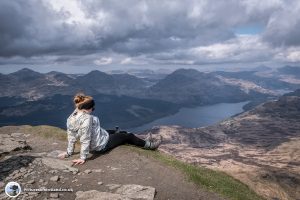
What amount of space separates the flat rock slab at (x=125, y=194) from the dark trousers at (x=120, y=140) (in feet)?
19.6

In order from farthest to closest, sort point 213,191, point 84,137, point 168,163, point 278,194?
point 278,194
point 168,163
point 84,137
point 213,191

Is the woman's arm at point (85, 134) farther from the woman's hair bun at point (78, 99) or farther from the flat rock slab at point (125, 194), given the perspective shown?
the flat rock slab at point (125, 194)

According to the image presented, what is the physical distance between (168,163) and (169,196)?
5650 millimetres

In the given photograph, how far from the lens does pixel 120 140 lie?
80.4 ft

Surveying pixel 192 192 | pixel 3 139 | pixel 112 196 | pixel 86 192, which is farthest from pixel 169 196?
pixel 3 139

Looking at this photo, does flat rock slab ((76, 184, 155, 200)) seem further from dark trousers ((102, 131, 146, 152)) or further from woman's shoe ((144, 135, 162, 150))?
woman's shoe ((144, 135, 162, 150))

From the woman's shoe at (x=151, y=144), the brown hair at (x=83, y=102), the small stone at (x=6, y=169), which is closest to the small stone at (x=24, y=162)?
the small stone at (x=6, y=169)

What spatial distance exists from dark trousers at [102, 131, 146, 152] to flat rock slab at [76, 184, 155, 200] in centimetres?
598

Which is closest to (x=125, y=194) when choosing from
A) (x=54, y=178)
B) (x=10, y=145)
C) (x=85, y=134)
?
(x=54, y=178)

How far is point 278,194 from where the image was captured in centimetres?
17462

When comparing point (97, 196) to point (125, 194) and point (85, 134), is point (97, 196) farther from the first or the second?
point (85, 134)

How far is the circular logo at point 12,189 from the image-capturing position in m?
15.5

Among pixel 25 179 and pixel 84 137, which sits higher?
pixel 84 137

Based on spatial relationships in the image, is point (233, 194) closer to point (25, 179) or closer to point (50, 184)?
point (50, 184)
